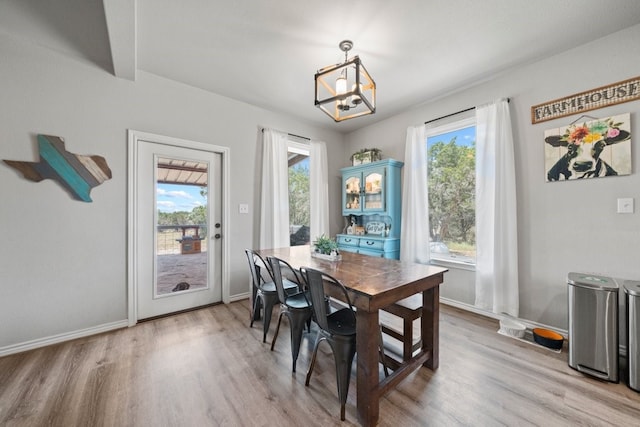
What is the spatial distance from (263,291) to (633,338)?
2809mm

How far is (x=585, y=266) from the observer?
2.26 m

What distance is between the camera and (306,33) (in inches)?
82.5

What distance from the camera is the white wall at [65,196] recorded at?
2.11 metres

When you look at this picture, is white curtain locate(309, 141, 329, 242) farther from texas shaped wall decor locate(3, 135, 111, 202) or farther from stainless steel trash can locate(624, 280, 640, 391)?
stainless steel trash can locate(624, 280, 640, 391)

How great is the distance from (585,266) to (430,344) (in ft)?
5.73

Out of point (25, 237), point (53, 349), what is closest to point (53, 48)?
point (25, 237)

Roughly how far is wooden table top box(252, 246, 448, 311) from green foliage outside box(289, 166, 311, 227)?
1745 mm

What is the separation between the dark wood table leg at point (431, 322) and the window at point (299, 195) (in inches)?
101

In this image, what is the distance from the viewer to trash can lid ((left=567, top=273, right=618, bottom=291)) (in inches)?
70.7

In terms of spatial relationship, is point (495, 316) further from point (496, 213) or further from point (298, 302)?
point (298, 302)

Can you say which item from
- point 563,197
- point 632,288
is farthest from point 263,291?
point 563,197

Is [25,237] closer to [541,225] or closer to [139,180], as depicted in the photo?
[139,180]

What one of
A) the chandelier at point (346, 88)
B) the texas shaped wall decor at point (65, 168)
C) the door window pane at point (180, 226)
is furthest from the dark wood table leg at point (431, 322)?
the texas shaped wall decor at point (65, 168)

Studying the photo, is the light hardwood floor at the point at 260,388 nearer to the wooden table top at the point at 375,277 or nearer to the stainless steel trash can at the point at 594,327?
the stainless steel trash can at the point at 594,327
